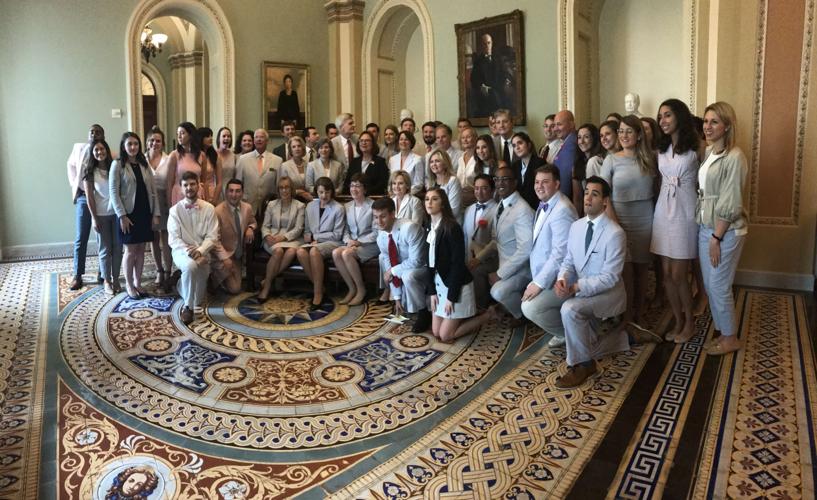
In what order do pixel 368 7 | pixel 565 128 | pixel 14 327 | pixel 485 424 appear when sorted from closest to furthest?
pixel 485 424 < pixel 14 327 < pixel 565 128 < pixel 368 7

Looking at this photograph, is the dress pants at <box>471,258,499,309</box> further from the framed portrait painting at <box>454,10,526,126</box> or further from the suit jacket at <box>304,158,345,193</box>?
the framed portrait painting at <box>454,10,526,126</box>

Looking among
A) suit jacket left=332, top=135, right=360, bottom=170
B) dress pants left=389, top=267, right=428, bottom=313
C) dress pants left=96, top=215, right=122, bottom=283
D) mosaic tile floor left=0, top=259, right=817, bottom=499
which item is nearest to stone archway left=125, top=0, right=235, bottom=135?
suit jacket left=332, top=135, right=360, bottom=170

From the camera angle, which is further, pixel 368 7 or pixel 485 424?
pixel 368 7

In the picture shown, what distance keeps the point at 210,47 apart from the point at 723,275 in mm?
9133

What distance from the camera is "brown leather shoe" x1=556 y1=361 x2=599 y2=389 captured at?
3.83 metres

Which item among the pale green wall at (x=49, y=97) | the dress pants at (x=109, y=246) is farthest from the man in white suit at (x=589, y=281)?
the pale green wall at (x=49, y=97)

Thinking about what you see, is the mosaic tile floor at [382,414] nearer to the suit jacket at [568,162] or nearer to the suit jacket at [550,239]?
the suit jacket at [550,239]

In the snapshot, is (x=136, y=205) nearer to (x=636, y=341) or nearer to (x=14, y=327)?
(x=14, y=327)

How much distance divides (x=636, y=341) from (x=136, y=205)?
499 centimetres

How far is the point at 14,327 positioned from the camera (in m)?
5.18

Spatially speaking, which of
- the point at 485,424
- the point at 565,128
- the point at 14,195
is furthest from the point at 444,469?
the point at 14,195

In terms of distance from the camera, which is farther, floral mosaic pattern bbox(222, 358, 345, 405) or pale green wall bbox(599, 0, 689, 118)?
pale green wall bbox(599, 0, 689, 118)

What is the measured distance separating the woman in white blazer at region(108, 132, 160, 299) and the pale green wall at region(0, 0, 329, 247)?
10.7 feet

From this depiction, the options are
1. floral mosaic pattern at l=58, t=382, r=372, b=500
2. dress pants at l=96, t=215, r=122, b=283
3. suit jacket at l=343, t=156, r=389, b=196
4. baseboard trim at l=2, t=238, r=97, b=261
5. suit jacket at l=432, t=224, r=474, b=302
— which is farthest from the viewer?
baseboard trim at l=2, t=238, r=97, b=261
